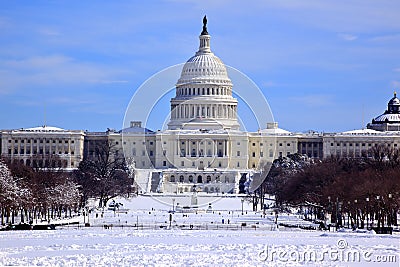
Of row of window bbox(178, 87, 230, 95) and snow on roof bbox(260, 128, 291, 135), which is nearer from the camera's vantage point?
snow on roof bbox(260, 128, 291, 135)

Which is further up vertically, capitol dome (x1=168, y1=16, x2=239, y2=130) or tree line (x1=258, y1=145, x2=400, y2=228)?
capitol dome (x1=168, y1=16, x2=239, y2=130)

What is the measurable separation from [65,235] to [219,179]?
297 ft

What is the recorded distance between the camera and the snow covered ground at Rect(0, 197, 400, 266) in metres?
42.6

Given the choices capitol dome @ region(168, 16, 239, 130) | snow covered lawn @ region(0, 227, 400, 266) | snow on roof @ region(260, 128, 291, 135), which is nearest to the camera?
snow covered lawn @ region(0, 227, 400, 266)

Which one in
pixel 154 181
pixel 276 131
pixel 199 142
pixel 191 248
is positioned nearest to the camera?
pixel 191 248

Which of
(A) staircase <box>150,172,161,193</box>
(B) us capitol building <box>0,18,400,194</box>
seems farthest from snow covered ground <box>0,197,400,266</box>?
(B) us capitol building <box>0,18,400,194</box>

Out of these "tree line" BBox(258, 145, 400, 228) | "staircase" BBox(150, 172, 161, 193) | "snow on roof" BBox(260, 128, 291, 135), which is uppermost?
"snow on roof" BBox(260, 128, 291, 135)

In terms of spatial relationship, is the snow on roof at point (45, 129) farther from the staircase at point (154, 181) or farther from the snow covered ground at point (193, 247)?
the snow covered ground at point (193, 247)

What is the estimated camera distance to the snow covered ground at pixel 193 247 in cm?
4256

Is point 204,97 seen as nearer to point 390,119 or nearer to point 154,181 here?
point 390,119

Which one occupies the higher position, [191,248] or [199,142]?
[199,142]

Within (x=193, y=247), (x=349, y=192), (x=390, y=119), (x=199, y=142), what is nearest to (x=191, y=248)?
(x=193, y=247)

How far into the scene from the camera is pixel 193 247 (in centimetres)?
4791

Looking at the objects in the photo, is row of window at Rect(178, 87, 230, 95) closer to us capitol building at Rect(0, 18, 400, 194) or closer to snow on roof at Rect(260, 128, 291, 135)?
us capitol building at Rect(0, 18, 400, 194)
